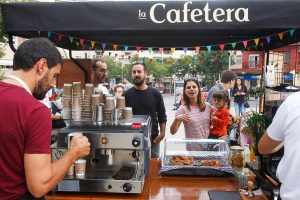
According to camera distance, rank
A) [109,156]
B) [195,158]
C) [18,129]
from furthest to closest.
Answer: [195,158]
[109,156]
[18,129]

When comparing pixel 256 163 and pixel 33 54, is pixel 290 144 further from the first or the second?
pixel 33 54

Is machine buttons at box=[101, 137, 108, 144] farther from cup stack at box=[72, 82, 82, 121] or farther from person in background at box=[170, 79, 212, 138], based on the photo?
person in background at box=[170, 79, 212, 138]

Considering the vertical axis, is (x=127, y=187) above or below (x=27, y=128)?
below

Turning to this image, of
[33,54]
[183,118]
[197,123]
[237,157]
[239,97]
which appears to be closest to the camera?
[33,54]

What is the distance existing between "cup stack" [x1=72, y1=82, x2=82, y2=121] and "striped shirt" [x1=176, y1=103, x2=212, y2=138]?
1.62 metres

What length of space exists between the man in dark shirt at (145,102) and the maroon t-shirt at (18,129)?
107 inches

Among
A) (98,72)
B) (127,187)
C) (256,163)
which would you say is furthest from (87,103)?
(98,72)

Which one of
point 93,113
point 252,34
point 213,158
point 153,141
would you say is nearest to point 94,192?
point 93,113

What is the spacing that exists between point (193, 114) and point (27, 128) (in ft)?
8.58

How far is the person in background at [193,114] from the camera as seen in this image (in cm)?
367

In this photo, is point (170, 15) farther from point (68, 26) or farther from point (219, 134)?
point (219, 134)

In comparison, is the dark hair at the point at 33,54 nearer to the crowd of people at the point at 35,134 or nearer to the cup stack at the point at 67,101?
the crowd of people at the point at 35,134

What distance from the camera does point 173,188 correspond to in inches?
90.9

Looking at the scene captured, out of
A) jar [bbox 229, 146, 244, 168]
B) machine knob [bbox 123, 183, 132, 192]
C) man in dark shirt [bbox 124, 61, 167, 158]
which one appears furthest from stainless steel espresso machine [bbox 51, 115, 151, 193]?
man in dark shirt [bbox 124, 61, 167, 158]
